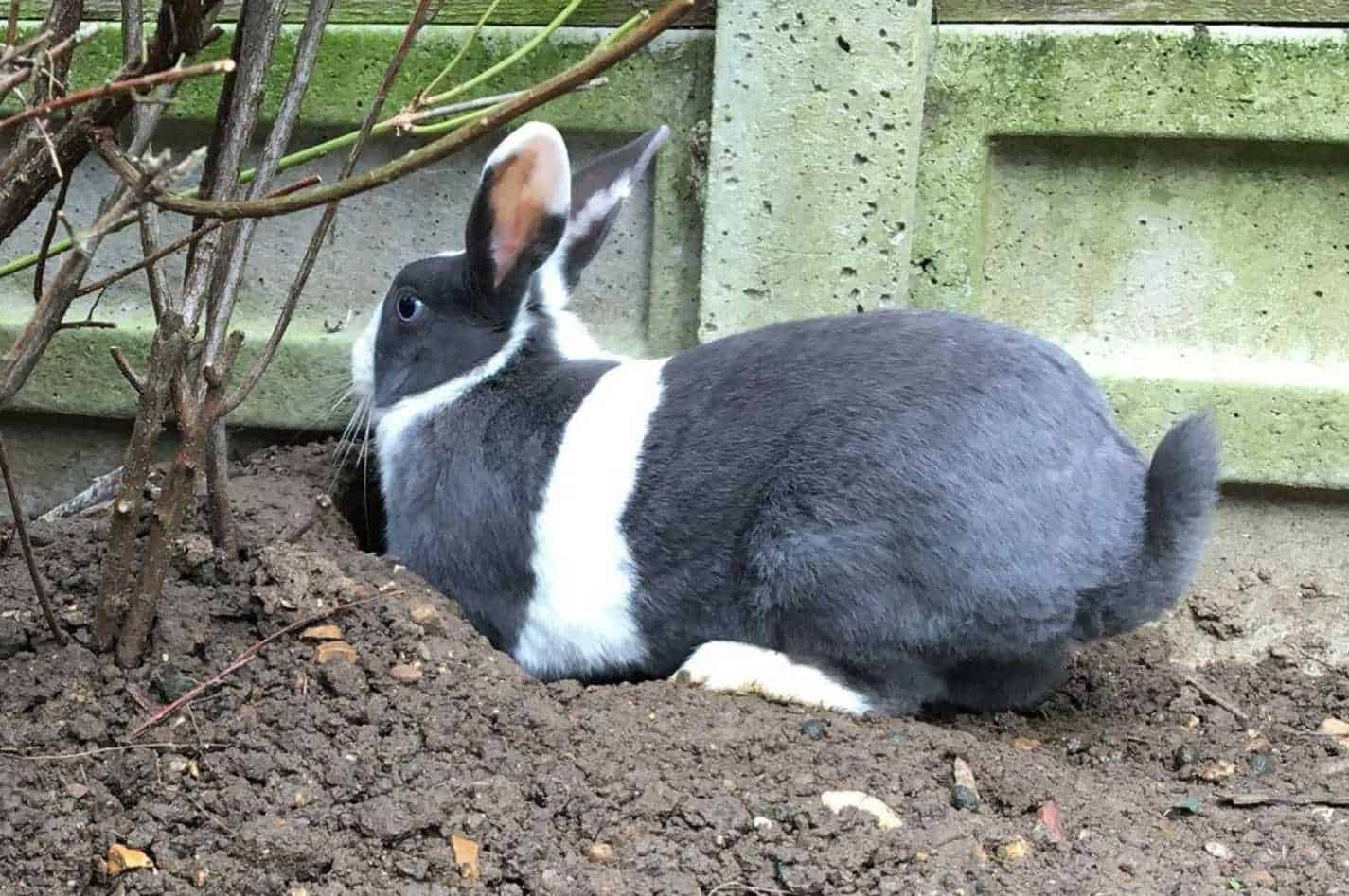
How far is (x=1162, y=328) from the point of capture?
3.28m

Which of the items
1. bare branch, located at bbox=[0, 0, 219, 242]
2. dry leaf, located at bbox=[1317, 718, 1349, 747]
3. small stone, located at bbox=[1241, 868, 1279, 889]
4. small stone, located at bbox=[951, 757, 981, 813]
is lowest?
dry leaf, located at bbox=[1317, 718, 1349, 747]

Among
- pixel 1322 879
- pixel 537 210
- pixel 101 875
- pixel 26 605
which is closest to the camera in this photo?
pixel 101 875

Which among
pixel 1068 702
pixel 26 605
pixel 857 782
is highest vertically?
pixel 26 605

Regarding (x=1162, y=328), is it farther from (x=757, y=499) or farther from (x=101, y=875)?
(x=101, y=875)

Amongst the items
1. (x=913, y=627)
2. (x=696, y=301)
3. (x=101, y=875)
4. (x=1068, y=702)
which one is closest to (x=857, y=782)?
(x=913, y=627)

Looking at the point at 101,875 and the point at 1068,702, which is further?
the point at 1068,702

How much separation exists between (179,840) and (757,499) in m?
1.21

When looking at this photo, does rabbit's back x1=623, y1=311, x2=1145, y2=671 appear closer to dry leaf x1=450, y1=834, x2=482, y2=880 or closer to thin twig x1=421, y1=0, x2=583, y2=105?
thin twig x1=421, y1=0, x2=583, y2=105

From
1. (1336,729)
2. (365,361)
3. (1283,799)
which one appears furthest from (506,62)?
(1336,729)

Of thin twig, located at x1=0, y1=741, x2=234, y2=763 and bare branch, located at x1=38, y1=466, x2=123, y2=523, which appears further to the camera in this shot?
bare branch, located at x1=38, y1=466, x2=123, y2=523

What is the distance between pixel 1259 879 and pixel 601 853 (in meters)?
1.02

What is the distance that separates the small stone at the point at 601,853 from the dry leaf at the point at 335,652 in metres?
0.59

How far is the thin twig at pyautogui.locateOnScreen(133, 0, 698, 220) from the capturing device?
4.28ft

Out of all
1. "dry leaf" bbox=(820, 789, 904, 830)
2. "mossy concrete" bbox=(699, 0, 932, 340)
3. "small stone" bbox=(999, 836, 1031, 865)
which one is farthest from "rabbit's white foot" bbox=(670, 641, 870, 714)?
"mossy concrete" bbox=(699, 0, 932, 340)
